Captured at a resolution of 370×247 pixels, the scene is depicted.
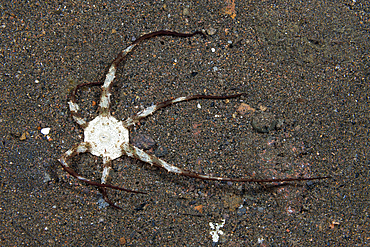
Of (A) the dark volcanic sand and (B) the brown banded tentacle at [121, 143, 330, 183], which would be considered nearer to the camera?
(B) the brown banded tentacle at [121, 143, 330, 183]

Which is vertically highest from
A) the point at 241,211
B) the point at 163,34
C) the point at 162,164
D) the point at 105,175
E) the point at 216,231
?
the point at 163,34

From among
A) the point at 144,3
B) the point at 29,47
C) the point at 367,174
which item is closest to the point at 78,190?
the point at 29,47

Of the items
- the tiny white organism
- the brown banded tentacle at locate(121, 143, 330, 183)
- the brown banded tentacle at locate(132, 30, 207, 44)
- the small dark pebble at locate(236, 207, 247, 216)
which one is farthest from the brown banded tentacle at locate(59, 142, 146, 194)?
the brown banded tentacle at locate(132, 30, 207, 44)

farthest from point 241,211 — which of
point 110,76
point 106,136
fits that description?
point 110,76

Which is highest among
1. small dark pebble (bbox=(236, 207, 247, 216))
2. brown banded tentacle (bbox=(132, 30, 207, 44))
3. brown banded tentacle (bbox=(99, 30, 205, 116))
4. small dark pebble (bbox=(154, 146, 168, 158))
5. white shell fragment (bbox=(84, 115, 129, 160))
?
brown banded tentacle (bbox=(132, 30, 207, 44))

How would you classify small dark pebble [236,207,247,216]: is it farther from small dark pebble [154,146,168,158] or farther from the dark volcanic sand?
small dark pebble [154,146,168,158]

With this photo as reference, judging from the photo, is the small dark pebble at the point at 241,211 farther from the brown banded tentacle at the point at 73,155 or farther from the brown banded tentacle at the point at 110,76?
the brown banded tentacle at the point at 110,76

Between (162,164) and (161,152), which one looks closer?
(162,164)

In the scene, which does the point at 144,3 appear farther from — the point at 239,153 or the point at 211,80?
the point at 239,153

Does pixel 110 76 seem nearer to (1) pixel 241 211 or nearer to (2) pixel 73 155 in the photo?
(2) pixel 73 155
